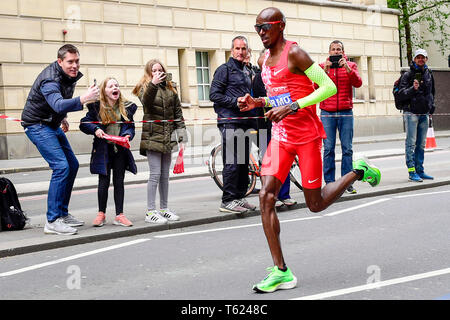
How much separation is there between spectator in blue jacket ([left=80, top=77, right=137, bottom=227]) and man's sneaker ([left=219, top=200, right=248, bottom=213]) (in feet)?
4.16

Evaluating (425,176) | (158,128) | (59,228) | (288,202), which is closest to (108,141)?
(158,128)

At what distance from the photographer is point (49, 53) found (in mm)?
20219

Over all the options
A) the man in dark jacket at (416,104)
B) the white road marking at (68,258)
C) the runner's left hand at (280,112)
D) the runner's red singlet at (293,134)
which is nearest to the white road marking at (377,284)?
the runner's red singlet at (293,134)

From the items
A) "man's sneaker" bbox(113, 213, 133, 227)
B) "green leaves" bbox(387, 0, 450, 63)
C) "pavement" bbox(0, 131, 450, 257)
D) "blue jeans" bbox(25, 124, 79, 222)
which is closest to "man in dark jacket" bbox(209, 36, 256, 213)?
"pavement" bbox(0, 131, 450, 257)

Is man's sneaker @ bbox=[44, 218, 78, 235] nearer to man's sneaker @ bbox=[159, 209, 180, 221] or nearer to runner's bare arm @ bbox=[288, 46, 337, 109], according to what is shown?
man's sneaker @ bbox=[159, 209, 180, 221]

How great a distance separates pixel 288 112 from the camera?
5211 millimetres

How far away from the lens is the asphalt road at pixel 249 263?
507 centimetres

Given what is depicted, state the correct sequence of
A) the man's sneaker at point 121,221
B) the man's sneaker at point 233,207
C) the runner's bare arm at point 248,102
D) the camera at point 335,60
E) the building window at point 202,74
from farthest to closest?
the building window at point 202,74, the camera at point 335,60, the man's sneaker at point 233,207, the man's sneaker at point 121,221, the runner's bare arm at point 248,102

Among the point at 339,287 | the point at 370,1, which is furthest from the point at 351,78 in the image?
the point at 370,1

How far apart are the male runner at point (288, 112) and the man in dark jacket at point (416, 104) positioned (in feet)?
20.1

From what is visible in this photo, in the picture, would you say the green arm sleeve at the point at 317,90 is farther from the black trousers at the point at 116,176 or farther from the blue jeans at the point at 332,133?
the blue jeans at the point at 332,133

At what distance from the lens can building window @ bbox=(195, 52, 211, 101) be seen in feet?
81.6

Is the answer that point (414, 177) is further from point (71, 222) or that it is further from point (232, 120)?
point (71, 222)

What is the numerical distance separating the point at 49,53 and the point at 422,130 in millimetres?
12262
